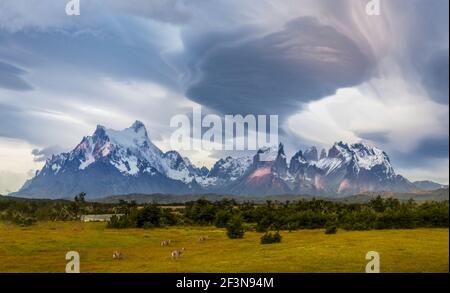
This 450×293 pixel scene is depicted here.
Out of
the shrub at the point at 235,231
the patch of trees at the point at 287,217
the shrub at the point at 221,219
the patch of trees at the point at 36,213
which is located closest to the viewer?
the shrub at the point at 235,231

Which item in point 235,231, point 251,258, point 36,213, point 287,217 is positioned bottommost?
point 36,213

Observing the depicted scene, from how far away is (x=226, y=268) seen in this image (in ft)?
126

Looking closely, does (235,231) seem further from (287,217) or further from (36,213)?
(36,213)

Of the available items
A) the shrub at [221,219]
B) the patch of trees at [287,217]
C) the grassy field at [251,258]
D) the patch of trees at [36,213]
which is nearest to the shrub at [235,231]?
the patch of trees at [287,217]

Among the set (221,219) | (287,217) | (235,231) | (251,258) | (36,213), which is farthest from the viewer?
(36,213)

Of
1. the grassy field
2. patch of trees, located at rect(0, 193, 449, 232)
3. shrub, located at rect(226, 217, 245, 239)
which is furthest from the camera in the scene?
patch of trees, located at rect(0, 193, 449, 232)

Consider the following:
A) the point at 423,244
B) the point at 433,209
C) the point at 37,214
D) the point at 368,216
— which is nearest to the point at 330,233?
the point at 368,216

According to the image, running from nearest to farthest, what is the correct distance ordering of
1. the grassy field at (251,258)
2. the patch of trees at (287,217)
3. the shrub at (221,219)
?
the grassy field at (251,258), the patch of trees at (287,217), the shrub at (221,219)

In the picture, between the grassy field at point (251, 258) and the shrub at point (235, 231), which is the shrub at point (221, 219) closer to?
the shrub at point (235, 231)

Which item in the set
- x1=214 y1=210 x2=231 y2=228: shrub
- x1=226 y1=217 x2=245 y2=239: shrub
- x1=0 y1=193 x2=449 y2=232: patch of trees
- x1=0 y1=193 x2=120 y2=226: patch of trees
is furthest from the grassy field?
x1=0 y1=193 x2=120 y2=226: patch of trees

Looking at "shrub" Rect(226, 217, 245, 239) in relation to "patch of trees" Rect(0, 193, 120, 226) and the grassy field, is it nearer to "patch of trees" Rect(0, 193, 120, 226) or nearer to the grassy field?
the grassy field

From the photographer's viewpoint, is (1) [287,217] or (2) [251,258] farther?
(1) [287,217]

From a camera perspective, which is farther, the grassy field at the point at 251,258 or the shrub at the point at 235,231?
the shrub at the point at 235,231

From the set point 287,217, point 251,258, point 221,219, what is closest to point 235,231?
point 287,217
